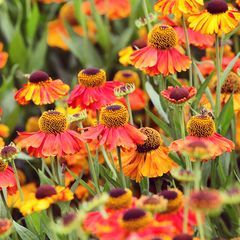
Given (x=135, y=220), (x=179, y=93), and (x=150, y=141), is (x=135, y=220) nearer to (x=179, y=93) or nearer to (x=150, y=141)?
(x=179, y=93)

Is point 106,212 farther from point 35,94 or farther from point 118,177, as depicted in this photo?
point 35,94

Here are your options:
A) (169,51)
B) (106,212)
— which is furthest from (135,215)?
(169,51)

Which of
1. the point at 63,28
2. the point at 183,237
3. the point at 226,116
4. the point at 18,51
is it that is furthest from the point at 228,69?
the point at 63,28

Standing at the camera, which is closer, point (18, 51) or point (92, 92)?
point (92, 92)

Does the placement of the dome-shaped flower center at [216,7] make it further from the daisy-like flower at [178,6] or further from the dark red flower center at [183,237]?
the dark red flower center at [183,237]

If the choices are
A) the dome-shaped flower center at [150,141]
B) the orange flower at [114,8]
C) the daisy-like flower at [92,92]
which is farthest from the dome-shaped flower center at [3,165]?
the orange flower at [114,8]

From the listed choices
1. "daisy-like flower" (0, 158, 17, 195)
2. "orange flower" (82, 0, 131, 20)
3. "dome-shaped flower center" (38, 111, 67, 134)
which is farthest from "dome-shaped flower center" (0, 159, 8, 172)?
"orange flower" (82, 0, 131, 20)
